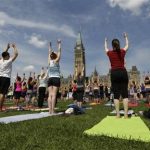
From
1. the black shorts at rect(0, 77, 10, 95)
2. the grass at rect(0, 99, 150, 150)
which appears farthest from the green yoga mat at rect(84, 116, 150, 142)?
the black shorts at rect(0, 77, 10, 95)

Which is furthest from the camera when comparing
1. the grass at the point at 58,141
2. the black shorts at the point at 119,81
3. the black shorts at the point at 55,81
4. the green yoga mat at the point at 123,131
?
the black shorts at the point at 55,81

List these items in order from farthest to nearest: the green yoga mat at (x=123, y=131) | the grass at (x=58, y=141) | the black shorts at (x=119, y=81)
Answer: the black shorts at (x=119, y=81) < the green yoga mat at (x=123, y=131) < the grass at (x=58, y=141)

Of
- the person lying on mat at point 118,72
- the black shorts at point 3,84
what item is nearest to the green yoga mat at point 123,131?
the person lying on mat at point 118,72

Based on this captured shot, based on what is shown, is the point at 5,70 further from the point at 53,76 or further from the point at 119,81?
the point at 119,81

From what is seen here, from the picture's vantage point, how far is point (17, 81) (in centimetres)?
Result: 2156

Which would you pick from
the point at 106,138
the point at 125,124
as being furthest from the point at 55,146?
the point at 125,124

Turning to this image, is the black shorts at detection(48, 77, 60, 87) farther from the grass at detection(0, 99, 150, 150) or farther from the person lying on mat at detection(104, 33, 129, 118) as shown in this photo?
the grass at detection(0, 99, 150, 150)

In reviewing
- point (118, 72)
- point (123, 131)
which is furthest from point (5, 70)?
point (123, 131)

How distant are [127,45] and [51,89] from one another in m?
3.39

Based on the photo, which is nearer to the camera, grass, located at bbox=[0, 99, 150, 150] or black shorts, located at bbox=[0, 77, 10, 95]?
grass, located at bbox=[0, 99, 150, 150]

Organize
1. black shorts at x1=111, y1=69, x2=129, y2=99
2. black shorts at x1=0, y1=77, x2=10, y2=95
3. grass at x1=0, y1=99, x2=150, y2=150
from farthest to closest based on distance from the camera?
black shorts at x1=0, y1=77, x2=10, y2=95
black shorts at x1=111, y1=69, x2=129, y2=99
grass at x1=0, y1=99, x2=150, y2=150

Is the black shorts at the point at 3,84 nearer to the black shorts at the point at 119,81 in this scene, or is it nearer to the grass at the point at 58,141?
the black shorts at the point at 119,81

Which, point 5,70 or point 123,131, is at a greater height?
point 5,70

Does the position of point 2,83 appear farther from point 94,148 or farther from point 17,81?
point 17,81
